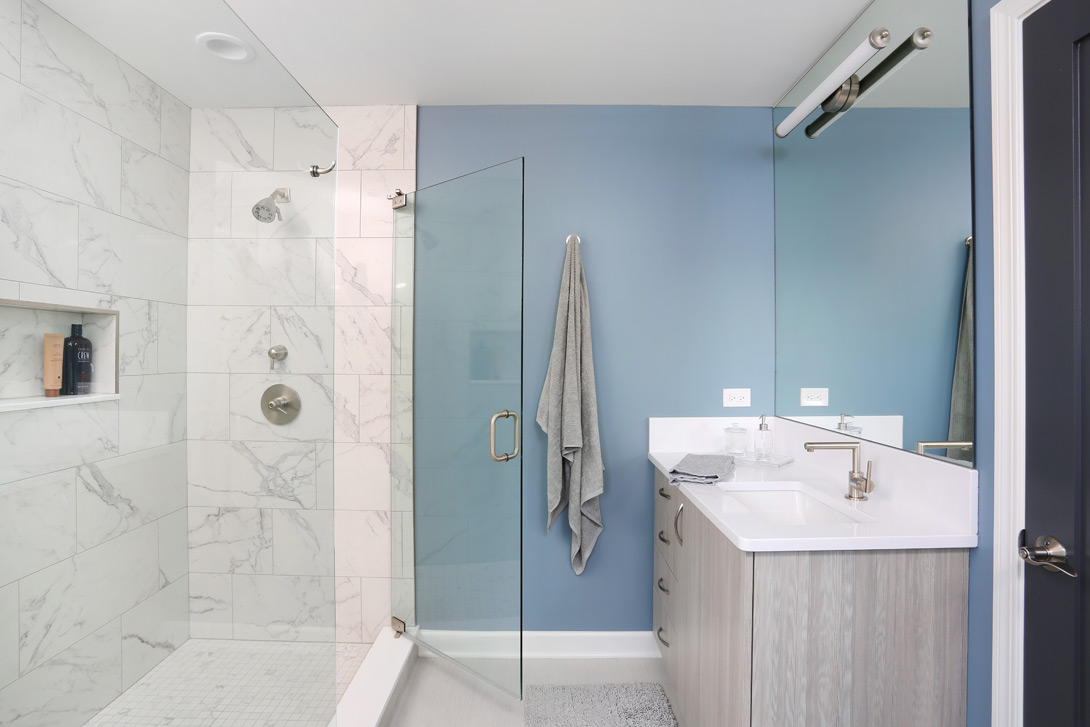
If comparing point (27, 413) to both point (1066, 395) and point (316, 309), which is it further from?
point (1066, 395)

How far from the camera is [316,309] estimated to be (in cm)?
140

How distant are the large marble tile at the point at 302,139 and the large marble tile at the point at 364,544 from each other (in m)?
1.56

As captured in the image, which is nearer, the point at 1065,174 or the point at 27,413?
the point at 27,413

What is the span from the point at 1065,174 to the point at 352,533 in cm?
260

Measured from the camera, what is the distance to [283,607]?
1194 millimetres

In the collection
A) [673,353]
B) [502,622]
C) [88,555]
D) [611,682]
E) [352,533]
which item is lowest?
[611,682]

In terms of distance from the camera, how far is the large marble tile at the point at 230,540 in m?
0.95

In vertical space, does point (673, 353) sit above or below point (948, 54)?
below

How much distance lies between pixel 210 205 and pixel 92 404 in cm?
41

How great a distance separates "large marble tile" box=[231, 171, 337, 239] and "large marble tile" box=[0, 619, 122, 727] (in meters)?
0.71

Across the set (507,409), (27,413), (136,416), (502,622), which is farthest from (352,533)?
(27,413)

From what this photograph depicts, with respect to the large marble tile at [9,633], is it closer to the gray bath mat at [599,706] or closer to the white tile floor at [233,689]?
the white tile floor at [233,689]

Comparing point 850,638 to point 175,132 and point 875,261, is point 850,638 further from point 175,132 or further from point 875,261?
point 175,132

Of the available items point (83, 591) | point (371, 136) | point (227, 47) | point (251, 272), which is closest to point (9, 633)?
point (83, 591)
